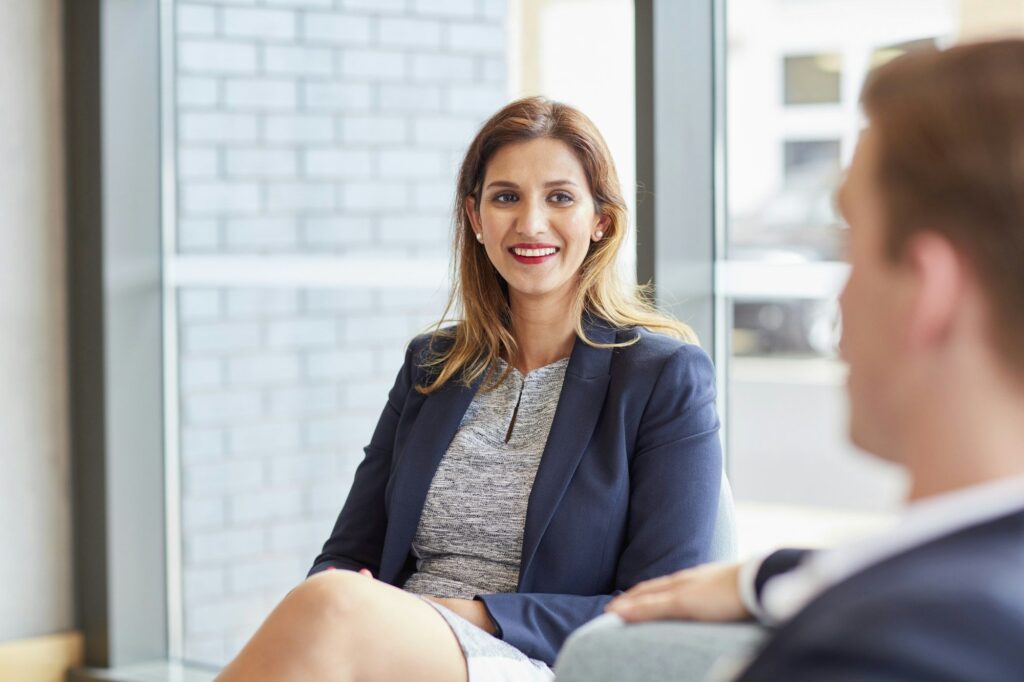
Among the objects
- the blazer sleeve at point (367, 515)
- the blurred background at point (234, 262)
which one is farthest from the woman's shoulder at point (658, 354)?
the blurred background at point (234, 262)

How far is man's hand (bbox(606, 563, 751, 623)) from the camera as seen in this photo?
1187mm

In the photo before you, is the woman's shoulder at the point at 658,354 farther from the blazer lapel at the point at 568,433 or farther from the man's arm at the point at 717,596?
the man's arm at the point at 717,596

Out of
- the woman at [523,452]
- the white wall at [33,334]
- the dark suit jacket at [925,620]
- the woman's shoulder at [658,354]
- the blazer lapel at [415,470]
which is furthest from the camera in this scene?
the white wall at [33,334]

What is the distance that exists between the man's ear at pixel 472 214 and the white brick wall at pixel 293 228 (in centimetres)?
98

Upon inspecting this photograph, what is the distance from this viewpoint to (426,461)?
2242 millimetres

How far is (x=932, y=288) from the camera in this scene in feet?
2.65

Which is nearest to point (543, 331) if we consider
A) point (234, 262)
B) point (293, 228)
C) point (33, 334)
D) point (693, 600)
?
point (693, 600)

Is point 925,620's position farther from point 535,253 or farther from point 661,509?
point 535,253

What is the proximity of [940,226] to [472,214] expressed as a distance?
5.36ft

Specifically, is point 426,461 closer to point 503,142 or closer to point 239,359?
point 503,142

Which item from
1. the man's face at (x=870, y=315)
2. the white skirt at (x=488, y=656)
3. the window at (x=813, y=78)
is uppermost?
the window at (x=813, y=78)

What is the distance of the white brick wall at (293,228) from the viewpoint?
Answer: 339 centimetres

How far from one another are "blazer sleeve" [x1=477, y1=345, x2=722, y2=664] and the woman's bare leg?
189 millimetres

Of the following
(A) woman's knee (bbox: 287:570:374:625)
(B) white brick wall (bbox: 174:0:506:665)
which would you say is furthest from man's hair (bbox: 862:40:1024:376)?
(B) white brick wall (bbox: 174:0:506:665)
